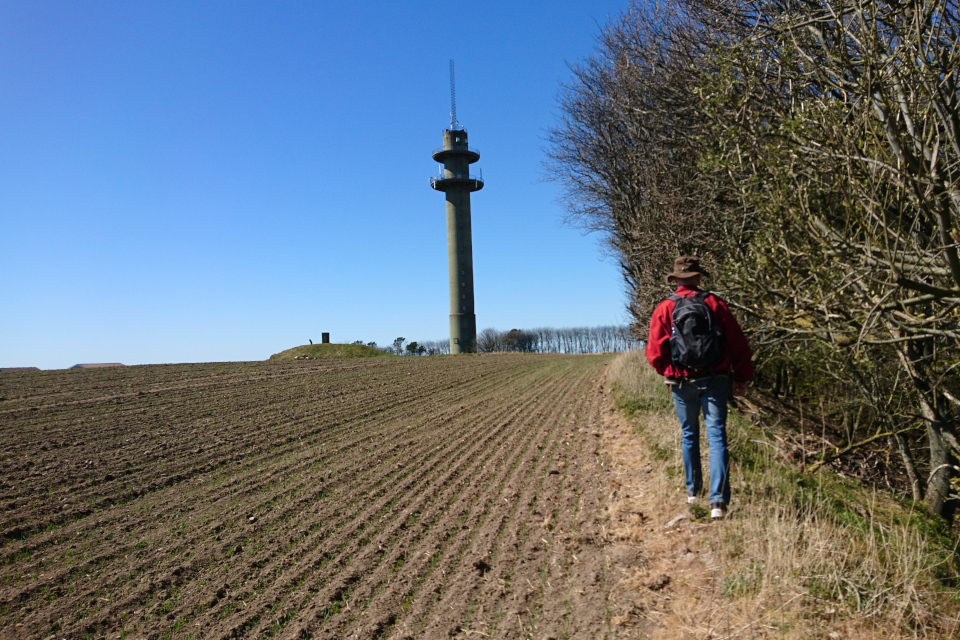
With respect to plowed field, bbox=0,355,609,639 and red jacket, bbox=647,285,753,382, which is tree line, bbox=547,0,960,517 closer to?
red jacket, bbox=647,285,753,382

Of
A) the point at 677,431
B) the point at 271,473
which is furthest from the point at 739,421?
the point at 271,473

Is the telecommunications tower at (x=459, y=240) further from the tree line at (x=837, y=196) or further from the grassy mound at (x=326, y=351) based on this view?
the tree line at (x=837, y=196)

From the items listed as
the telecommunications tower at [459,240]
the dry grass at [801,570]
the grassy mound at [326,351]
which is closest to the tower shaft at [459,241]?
the telecommunications tower at [459,240]

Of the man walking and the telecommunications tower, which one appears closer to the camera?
the man walking

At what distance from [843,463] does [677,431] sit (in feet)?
11.3

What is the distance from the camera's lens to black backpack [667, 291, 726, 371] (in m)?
5.33

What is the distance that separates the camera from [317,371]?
22562 millimetres

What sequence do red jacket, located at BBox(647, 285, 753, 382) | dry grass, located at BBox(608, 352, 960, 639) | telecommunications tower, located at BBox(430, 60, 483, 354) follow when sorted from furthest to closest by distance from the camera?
telecommunications tower, located at BBox(430, 60, 483, 354) < red jacket, located at BBox(647, 285, 753, 382) < dry grass, located at BBox(608, 352, 960, 639)

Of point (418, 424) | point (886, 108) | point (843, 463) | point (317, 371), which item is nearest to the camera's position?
point (886, 108)

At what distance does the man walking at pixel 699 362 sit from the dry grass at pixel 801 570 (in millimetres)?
399

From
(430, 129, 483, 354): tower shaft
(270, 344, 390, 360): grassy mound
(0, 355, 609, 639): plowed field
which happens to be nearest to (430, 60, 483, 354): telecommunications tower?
(430, 129, 483, 354): tower shaft

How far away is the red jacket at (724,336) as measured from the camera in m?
5.43

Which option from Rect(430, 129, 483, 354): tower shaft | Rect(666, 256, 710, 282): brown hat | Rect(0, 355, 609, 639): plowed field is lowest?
Rect(0, 355, 609, 639): plowed field

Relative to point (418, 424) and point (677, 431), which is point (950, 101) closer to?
point (677, 431)
